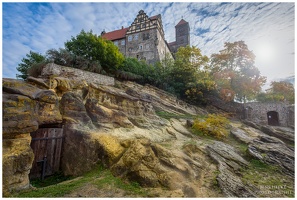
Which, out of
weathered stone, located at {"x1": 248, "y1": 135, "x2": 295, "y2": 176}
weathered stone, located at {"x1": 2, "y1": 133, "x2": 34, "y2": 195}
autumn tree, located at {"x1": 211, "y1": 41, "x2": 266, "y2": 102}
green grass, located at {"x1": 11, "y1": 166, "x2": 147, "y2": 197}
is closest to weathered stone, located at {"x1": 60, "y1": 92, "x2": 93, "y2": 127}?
weathered stone, located at {"x1": 2, "y1": 133, "x2": 34, "y2": 195}

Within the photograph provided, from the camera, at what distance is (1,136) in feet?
13.6

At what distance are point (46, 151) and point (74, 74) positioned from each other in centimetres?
979

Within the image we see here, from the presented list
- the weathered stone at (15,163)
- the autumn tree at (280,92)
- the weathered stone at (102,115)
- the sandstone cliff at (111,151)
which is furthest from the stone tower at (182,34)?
the weathered stone at (15,163)

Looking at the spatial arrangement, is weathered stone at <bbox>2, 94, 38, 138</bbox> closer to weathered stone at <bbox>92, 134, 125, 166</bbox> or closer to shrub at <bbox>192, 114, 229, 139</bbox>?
weathered stone at <bbox>92, 134, 125, 166</bbox>

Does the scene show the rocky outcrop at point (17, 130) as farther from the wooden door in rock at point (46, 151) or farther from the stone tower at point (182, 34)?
the stone tower at point (182, 34)

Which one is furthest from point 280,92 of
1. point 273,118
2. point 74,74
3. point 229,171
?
point 74,74

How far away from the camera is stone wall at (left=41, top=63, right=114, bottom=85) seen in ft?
42.1

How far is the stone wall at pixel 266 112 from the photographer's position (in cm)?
1853

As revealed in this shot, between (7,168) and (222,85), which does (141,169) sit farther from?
(222,85)

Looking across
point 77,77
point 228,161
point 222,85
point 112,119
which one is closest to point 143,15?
point 222,85

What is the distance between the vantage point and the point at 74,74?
14.2 meters

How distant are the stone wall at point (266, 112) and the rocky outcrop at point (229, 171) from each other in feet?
51.8

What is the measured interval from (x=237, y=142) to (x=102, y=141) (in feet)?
27.2

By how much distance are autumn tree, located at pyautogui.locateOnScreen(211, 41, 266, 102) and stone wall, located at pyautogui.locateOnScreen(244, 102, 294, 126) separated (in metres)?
2.13
